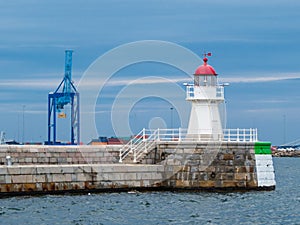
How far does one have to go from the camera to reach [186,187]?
28.9 meters

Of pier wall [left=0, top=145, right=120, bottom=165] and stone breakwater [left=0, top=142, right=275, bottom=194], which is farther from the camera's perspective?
pier wall [left=0, top=145, right=120, bottom=165]

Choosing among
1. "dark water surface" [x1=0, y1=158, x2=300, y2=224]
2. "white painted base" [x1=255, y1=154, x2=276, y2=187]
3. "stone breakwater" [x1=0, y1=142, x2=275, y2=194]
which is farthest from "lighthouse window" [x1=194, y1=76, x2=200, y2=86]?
"dark water surface" [x1=0, y1=158, x2=300, y2=224]

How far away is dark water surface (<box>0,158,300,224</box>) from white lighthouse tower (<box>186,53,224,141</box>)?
3.09 m

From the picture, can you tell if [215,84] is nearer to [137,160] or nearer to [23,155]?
[137,160]

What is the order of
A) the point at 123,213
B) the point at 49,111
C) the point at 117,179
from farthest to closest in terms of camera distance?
the point at 49,111, the point at 117,179, the point at 123,213

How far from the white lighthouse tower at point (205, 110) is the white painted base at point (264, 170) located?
6.24 feet

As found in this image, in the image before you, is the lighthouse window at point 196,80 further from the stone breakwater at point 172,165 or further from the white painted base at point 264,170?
the white painted base at point 264,170

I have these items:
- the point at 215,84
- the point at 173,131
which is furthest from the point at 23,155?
the point at 215,84

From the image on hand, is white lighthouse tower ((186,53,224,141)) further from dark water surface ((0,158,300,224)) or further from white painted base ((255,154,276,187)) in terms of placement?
dark water surface ((0,158,300,224))

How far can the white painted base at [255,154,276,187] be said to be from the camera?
96.4 feet

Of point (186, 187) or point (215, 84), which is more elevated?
point (215, 84)

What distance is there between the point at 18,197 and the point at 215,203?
6310mm

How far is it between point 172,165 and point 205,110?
2985mm

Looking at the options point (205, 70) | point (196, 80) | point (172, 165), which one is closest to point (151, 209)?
point (172, 165)
